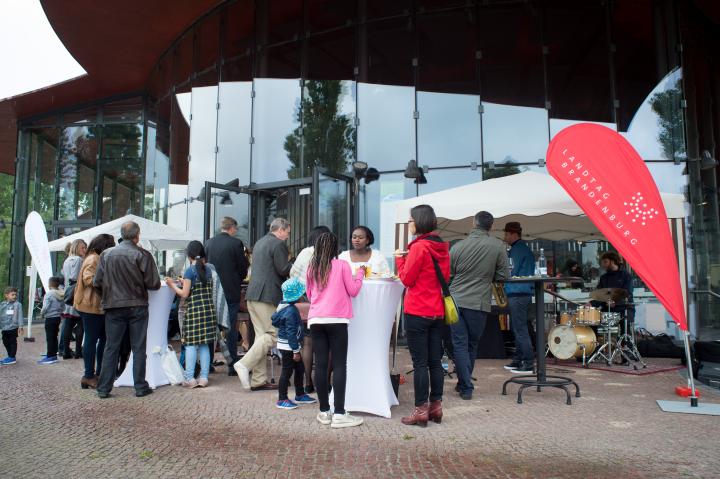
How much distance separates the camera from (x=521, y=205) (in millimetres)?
8164

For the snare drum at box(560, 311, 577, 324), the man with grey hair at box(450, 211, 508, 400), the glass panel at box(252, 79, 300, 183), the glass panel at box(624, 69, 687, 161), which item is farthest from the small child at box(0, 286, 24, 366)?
the glass panel at box(624, 69, 687, 161)

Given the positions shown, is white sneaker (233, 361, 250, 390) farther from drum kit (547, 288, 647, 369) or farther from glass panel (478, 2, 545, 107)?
glass panel (478, 2, 545, 107)

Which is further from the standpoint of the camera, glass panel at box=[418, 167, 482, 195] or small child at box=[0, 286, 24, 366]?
glass panel at box=[418, 167, 482, 195]

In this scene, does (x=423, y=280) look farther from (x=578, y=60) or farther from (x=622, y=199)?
(x=578, y=60)

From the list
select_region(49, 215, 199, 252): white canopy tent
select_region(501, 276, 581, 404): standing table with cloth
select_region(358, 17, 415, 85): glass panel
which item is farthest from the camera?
select_region(358, 17, 415, 85): glass panel

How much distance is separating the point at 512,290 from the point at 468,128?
16.2 ft

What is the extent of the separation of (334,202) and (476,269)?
19.2ft

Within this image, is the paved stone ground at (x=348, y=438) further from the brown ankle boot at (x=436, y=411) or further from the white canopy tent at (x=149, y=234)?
the white canopy tent at (x=149, y=234)

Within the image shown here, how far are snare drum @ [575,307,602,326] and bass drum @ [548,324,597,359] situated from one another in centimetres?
20

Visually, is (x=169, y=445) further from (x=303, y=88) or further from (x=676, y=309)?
(x=303, y=88)

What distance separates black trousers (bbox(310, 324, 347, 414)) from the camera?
15.8 ft

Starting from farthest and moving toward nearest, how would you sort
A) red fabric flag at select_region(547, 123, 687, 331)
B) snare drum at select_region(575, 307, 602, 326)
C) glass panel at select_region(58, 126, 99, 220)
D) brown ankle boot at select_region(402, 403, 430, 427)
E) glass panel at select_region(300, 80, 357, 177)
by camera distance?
glass panel at select_region(58, 126, 99, 220)
glass panel at select_region(300, 80, 357, 177)
snare drum at select_region(575, 307, 602, 326)
red fabric flag at select_region(547, 123, 687, 331)
brown ankle boot at select_region(402, 403, 430, 427)

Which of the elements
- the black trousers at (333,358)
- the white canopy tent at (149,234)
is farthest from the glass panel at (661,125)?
the white canopy tent at (149,234)

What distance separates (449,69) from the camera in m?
11.8
